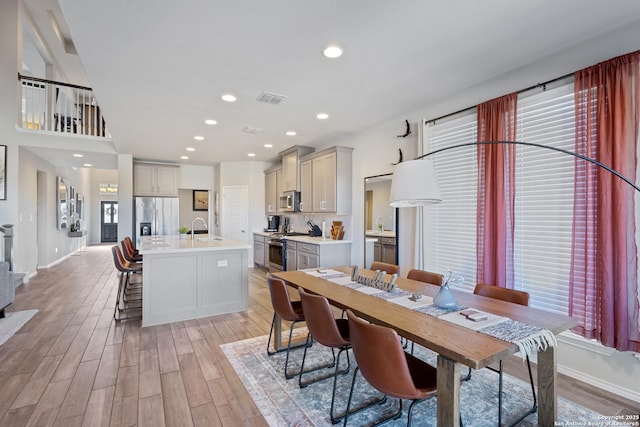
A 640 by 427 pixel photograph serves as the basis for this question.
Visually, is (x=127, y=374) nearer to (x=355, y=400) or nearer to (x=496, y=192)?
(x=355, y=400)

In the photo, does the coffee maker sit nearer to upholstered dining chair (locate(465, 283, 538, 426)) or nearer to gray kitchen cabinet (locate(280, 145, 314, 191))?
gray kitchen cabinet (locate(280, 145, 314, 191))

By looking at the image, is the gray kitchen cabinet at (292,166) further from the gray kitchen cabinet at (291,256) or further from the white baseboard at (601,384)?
the white baseboard at (601,384)

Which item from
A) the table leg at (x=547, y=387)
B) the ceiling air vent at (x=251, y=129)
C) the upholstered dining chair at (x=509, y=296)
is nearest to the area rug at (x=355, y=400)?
the upholstered dining chair at (x=509, y=296)

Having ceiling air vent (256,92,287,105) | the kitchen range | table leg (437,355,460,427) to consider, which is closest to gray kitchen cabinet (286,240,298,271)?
the kitchen range

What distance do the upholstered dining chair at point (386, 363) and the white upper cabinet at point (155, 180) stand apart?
7018 millimetres

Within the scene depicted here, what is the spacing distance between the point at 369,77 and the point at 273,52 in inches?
38.5

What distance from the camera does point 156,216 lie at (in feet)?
24.3

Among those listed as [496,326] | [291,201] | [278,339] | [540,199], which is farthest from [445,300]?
[291,201]

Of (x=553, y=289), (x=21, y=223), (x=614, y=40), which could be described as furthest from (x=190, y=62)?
(x=21, y=223)

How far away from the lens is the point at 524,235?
2.84 meters

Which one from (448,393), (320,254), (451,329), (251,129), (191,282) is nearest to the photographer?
(448,393)

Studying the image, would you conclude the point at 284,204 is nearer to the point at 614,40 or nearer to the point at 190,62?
the point at 190,62

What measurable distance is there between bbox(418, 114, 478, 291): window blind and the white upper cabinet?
6.18 meters

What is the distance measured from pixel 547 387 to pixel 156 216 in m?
7.67
